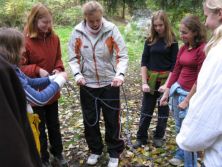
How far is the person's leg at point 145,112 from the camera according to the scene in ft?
13.6

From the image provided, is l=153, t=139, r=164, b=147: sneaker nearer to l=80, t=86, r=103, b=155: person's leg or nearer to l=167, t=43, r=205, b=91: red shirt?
l=80, t=86, r=103, b=155: person's leg

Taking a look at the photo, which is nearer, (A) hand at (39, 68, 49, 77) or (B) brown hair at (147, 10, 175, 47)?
(A) hand at (39, 68, 49, 77)

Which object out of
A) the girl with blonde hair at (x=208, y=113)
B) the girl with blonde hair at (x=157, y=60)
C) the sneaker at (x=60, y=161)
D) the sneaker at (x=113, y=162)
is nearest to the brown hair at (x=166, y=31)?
the girl with blonde hair at (x=157, y=60)

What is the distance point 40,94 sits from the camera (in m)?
2.85

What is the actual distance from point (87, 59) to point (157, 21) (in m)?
0.90

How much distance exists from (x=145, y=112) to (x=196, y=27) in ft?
4.56

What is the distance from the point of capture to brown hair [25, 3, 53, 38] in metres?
3.33

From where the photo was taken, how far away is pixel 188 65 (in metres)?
3.36

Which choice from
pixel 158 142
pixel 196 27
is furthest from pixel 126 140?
pixel 196 27

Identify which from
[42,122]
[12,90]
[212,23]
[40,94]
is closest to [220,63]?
[212,23]

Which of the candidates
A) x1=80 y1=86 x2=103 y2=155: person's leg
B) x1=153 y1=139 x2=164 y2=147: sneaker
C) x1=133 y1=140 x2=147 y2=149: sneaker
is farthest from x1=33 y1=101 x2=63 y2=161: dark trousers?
x1=153 y1=139 x2=164 y2=147: sneaker

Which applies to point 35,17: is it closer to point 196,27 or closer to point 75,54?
point 75,54

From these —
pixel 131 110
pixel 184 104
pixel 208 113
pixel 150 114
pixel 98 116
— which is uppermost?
pixel 208 113

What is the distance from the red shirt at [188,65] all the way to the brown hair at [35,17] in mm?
1431
